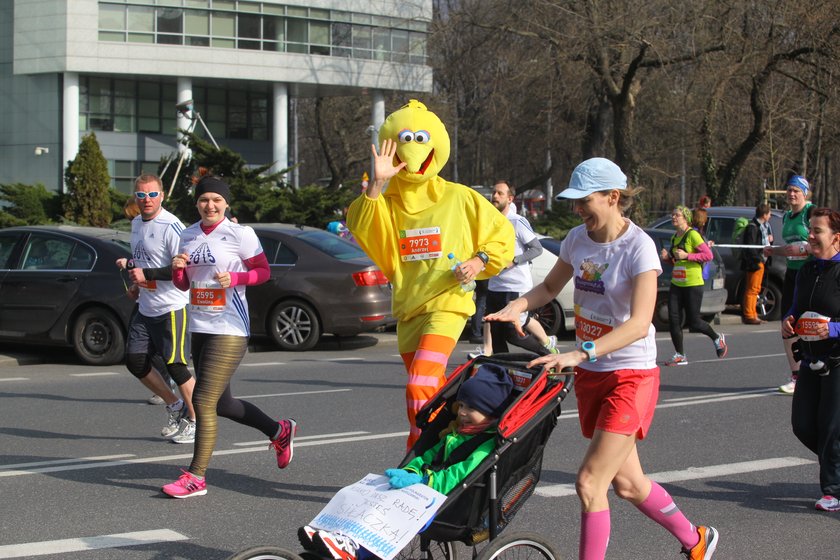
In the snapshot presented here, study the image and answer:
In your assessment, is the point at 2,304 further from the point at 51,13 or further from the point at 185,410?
the point at 51,13

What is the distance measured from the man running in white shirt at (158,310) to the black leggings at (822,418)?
4194 millimetres

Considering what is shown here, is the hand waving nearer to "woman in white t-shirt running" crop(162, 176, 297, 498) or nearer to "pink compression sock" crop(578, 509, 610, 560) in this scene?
"woman in white t-shirt running" crop(162, 176, 297, 498)

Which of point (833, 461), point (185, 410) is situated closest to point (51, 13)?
point (185, 410)

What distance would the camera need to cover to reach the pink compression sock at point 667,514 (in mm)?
4785

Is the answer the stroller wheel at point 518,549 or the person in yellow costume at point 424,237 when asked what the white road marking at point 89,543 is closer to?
the person in yellow costume at point 424,237

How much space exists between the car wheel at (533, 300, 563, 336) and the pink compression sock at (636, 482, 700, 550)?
10906 mm

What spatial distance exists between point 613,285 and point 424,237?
180 cm

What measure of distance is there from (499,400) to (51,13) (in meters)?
48.1

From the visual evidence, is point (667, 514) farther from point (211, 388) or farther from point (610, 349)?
point (211, 388)

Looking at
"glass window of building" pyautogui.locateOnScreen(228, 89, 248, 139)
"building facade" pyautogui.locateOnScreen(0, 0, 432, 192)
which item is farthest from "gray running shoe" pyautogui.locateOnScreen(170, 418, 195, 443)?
"glass window of building" pyautogui.locateOnScreen(228, 89, 248, 139)

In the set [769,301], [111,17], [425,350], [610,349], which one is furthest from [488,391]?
[111,17]

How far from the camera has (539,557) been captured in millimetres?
4438

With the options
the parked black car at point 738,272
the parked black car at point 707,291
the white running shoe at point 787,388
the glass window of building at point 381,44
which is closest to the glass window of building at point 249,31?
the glass window of building at point 381,44

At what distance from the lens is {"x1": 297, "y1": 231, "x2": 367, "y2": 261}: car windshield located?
14.4 meters
